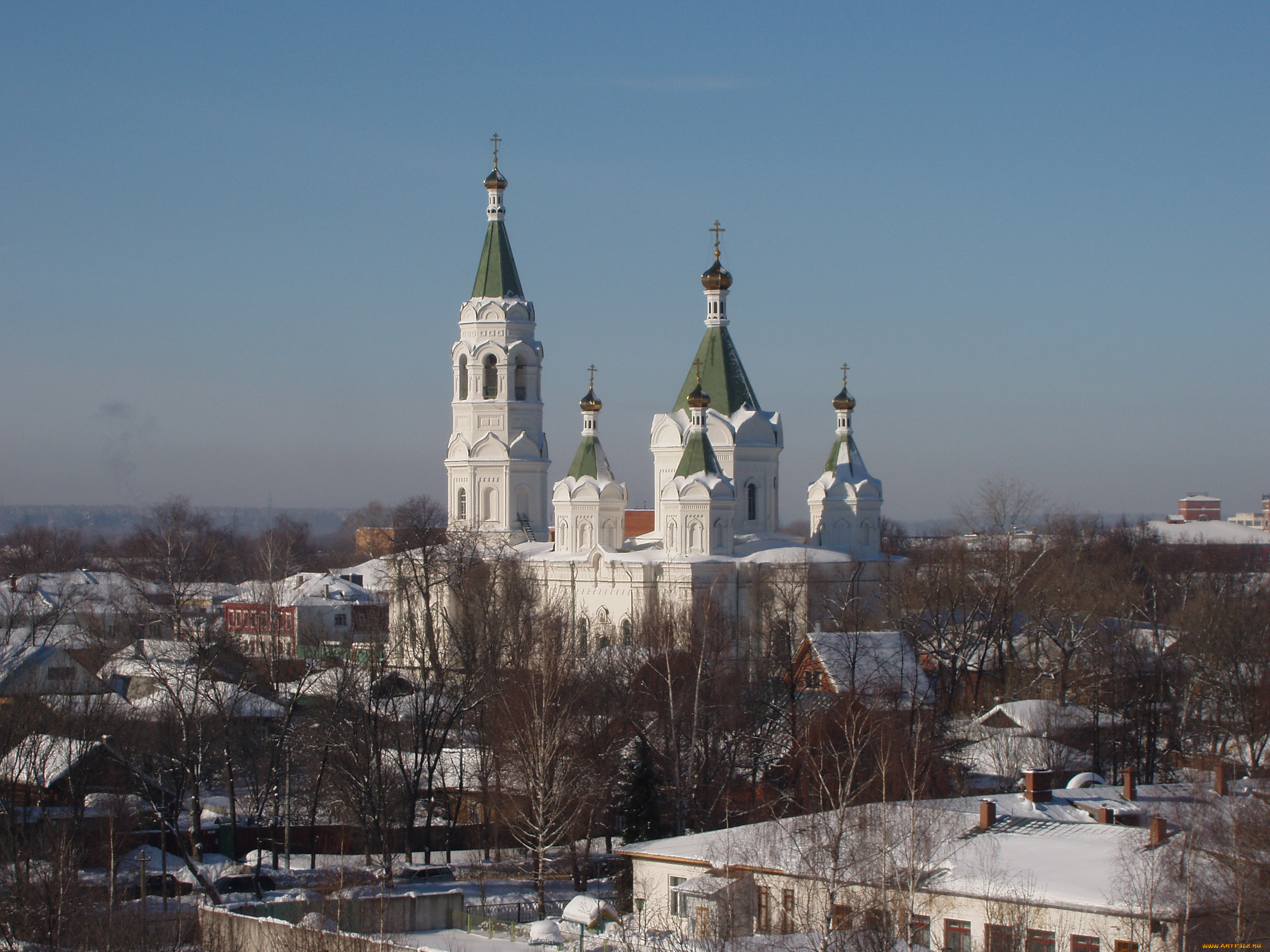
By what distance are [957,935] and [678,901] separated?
303 centimetres

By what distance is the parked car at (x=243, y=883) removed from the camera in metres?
19.7

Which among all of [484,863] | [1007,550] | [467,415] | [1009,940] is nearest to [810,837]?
[1009,940]

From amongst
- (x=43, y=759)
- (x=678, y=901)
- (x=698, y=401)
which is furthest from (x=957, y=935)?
(x=698, y=401)

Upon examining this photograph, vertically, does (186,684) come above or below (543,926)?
above

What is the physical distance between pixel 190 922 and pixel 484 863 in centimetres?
654

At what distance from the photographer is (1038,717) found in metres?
26.4

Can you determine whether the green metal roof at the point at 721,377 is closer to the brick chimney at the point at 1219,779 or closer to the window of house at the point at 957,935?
the brick chimney at the point at 1219,779

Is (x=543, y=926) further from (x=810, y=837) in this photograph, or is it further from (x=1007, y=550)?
(x=1007, y=550)

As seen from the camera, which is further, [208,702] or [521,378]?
[521,378]

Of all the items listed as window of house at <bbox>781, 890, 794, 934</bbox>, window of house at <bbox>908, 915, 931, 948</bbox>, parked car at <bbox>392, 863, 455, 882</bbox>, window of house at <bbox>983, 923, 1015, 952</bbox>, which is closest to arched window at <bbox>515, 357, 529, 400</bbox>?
parked car at <bbox>392, 863, 455, 882</bbox>

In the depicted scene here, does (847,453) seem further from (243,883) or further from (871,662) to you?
(243,883)

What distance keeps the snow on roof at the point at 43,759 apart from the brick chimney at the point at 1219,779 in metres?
13.7

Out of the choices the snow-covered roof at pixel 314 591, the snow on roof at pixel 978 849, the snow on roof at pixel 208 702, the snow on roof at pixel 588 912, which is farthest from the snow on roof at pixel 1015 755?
the snow-covered roof at pixel 314 591

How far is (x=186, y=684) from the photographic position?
22531mm
